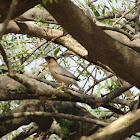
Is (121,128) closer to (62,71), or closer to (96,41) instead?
(96,41)

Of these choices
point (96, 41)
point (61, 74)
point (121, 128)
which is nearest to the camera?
point (121, 128)

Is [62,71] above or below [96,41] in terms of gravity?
above

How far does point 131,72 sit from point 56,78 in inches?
121

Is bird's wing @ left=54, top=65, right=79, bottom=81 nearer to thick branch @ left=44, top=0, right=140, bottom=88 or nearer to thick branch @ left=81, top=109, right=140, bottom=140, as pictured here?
thick branch @ left=44, top=0, right=140, bottom=88

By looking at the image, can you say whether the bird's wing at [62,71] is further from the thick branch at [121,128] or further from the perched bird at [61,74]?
the thick branch at [121,128]

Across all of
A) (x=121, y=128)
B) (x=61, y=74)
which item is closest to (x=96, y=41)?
(x=121, y=128)

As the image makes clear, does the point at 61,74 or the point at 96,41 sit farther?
the point at 61,74

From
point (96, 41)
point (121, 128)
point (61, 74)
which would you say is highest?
point (61, 74)

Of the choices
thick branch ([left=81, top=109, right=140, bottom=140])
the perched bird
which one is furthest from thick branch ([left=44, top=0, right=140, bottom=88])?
the perched bird

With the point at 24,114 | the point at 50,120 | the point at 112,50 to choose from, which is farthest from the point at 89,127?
the point at 112,50

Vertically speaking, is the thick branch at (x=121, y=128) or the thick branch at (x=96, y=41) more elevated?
the thick branch at (x=96, y=41)

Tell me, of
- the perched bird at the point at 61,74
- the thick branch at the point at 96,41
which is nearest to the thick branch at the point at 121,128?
the thick branch at the point at 96,41

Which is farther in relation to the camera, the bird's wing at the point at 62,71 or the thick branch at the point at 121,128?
the bird's wing at the point at 62,71

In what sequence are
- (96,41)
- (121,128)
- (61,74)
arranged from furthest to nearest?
(61,74) → (96,41) → (121,128)
